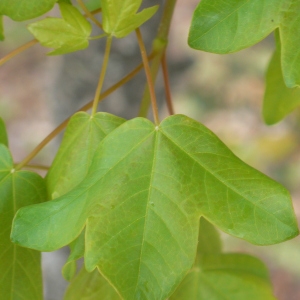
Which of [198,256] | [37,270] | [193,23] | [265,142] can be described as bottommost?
[265,142]

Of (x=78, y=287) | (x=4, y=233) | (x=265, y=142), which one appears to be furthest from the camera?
(x=265, y=142)

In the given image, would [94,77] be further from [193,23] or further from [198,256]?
[193,23]

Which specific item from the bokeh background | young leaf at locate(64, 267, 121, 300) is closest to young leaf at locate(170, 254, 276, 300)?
young leaf at locate(64, 267, 121, 300)

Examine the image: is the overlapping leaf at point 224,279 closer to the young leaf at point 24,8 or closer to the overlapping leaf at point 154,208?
the overlapping leaf at point 154,208

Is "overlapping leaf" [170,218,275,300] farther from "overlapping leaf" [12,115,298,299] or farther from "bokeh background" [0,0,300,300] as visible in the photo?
"bokeh background" [0,0,300,300]

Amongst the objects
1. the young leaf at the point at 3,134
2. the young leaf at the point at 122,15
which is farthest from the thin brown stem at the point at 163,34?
the young leaf at the point at 3,134

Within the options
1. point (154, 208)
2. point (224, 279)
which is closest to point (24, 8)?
point (154, 208)

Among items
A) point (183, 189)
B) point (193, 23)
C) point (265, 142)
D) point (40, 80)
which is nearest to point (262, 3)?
point (193, 23)
